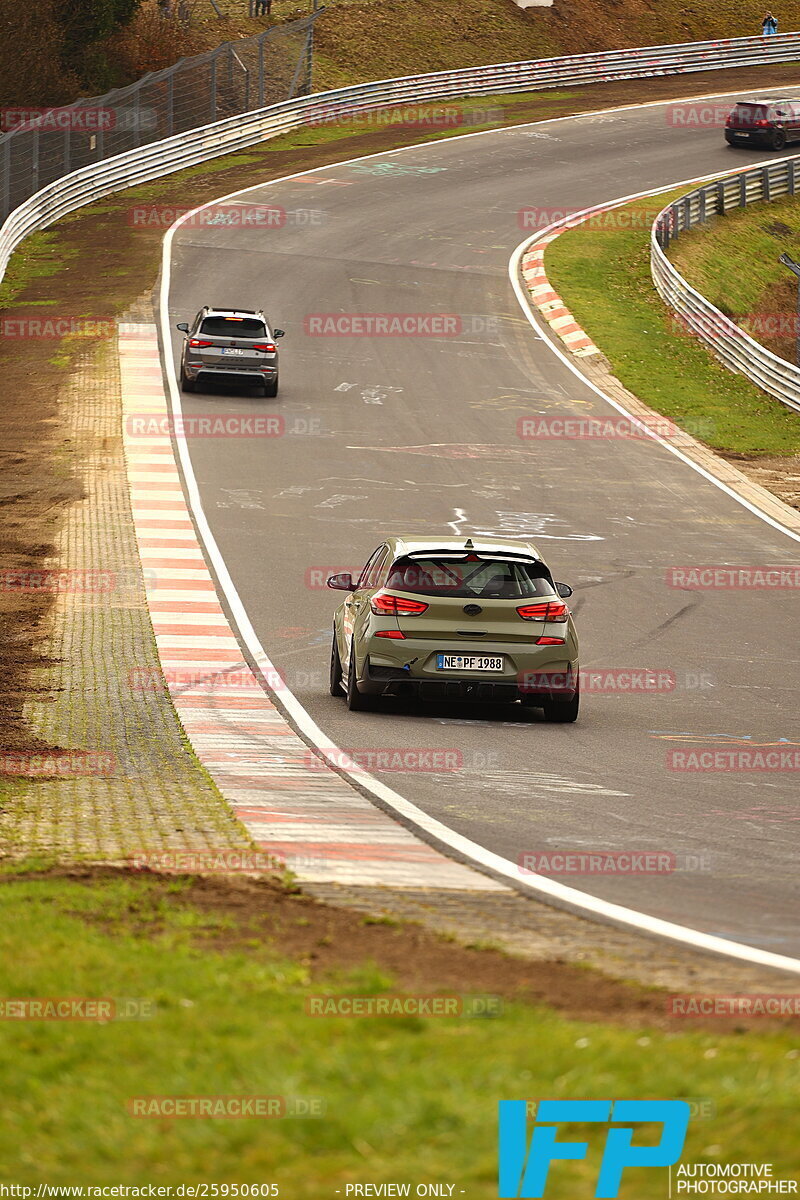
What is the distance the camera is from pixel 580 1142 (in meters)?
4.43

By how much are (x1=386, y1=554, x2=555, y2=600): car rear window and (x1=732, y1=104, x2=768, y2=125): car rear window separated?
5104 cm

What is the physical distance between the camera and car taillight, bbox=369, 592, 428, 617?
13.9 m

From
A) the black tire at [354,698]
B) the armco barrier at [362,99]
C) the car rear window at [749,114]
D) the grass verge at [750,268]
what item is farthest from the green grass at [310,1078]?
the car rear window at [749,114]

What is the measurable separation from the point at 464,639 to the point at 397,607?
680 millimetres

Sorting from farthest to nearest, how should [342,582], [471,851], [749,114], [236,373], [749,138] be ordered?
[749,138], [749,114], [236,373], [342,582], [471,851]

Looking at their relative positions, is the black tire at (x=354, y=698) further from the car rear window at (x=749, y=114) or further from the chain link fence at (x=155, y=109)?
the car rear window at (x=749, y=114)

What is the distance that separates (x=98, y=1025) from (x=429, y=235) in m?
44.0

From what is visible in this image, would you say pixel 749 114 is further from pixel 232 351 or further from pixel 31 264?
pixel 232 351

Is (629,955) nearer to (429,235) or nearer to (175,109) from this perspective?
(429,235)

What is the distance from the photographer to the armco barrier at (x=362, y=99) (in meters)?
48.8

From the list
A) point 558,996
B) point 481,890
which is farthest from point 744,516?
point 558,996

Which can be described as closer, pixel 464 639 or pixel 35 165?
pixel 464 639

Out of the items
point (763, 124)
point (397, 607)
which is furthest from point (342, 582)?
point (763, 124)

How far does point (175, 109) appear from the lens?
5509cm
